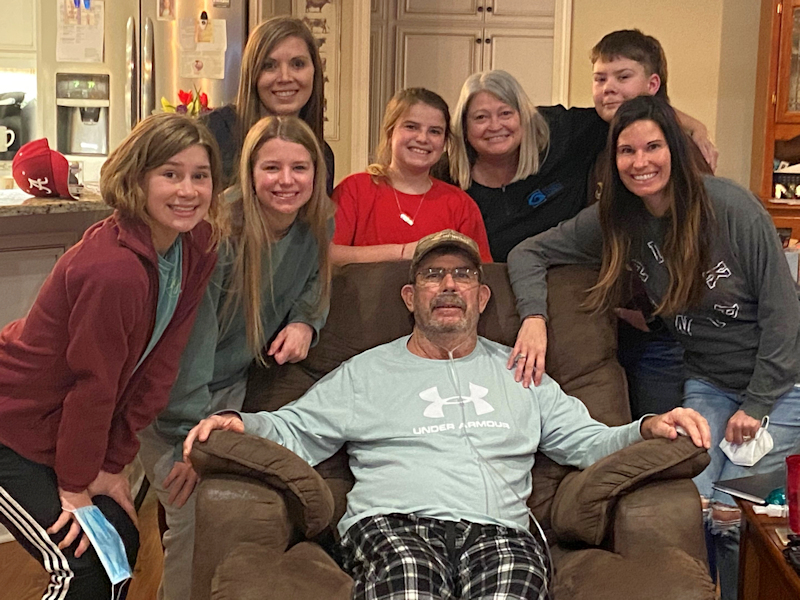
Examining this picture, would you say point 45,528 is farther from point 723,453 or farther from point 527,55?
point 527,55

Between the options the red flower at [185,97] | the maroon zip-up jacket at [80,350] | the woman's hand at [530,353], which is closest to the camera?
the maroon zip-up jacket at [80,350]

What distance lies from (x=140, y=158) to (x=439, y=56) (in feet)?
12.5

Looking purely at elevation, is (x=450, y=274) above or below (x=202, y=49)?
below

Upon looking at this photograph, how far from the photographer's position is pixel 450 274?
2.24 meters

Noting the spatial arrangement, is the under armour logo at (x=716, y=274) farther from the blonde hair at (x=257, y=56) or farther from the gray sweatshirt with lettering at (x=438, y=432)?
the blonde hair at (x=257, y=56)

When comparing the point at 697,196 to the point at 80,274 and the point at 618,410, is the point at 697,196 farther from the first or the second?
the point at 80,274

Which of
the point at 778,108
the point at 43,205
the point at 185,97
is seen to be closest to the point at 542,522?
the point at 43,205

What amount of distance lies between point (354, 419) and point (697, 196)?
986mm

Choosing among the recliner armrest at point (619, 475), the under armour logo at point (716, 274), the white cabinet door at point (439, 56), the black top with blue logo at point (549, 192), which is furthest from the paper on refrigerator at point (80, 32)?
the recliner armrest at point (619, 475)

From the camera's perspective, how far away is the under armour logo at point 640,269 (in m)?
2.34

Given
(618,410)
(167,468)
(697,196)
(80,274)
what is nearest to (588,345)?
(618,410)

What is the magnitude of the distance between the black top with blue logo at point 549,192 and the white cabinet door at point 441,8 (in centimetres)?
272

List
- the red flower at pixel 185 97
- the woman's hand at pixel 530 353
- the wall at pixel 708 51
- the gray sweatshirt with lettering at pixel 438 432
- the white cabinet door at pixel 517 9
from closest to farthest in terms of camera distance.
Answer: the gray sweatshirt with lettering at pixel 438 432, the woman's hand at pixel 530 353, the red flower at pixel 185 97, the wall at pixel 708 51, the white cabinet door at pixel 517 9

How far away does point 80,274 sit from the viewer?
1669 millimetres
